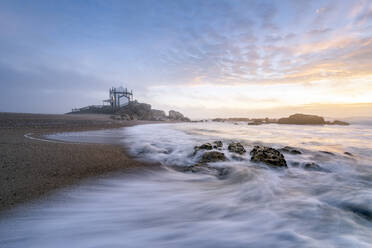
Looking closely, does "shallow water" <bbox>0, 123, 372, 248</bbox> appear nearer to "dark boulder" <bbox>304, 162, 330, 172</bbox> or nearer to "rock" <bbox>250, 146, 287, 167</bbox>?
"dark boulder" <bbox>304, 162, 330, 172</bbox>

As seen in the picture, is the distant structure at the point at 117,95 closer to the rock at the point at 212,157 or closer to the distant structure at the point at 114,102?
the distant structure at the point at 114,102

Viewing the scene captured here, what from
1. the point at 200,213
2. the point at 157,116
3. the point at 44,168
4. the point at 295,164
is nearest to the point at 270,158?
the point at 295,164

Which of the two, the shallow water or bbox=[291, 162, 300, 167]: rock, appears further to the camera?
bbox=[291, 162, 300, 167]: rock

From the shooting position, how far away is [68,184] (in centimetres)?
284

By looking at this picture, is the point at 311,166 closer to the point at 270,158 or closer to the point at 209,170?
the point at 270,158

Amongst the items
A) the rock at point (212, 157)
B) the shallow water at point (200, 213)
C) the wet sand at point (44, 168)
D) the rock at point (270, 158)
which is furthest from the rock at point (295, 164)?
the wet sand at point (44, 168)

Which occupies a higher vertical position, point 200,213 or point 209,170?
point 209,170

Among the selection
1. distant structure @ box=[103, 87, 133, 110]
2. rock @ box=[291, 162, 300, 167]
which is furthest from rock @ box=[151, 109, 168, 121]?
rock @ box=[291, 162, 300, 167]

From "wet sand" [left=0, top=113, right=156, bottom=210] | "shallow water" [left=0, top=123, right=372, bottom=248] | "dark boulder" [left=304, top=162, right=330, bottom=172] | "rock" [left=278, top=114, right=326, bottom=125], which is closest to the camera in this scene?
"shallow water" [left=0, top=123, right=372, bottom=248]

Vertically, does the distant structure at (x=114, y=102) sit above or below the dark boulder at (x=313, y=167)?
above

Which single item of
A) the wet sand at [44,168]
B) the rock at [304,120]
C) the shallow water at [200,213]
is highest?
the rock at [304,120]

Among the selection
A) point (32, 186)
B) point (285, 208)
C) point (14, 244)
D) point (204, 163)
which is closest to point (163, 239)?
point (14, 244)

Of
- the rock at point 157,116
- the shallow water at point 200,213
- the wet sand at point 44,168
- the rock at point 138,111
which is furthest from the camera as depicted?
the rock at point 157,116

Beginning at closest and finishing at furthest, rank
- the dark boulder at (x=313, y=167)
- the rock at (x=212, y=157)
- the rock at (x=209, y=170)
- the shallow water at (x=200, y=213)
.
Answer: the shallow water at (x=200, y=213) → the rock at (x=209, y=170) → the dark boulder at (x=313, y=167) → the rock at (x=212, y=157)
